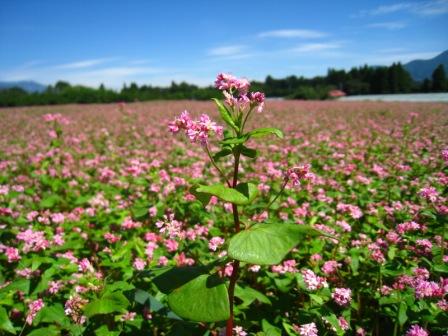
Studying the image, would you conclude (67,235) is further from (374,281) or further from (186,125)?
(374,281)

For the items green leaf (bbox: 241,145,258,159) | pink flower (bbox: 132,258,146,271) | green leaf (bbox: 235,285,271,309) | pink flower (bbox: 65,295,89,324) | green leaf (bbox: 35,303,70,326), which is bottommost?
green leaf (bbox: 35,303,70,326)

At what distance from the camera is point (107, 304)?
187 centimetres

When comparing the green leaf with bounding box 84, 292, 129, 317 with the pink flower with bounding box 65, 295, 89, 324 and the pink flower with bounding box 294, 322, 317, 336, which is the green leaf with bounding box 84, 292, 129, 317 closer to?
the pink flower with bounding box 65, 295, 89, 324

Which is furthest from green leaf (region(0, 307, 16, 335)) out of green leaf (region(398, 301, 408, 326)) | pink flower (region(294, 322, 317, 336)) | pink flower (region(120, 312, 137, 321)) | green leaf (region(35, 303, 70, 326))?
green leaf (region(398, 301, 408, 326))

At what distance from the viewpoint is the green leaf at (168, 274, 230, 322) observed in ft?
4.24

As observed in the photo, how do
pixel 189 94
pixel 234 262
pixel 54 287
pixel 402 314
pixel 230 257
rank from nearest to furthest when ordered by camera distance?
1. pixel 230 257
2. pixel 234 262
3. pixel 402 314
4. pixel 54 287
5. pixel 189 94

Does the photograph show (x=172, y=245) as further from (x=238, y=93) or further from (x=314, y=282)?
(x=238, y=93)

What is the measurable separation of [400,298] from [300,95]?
5027cm

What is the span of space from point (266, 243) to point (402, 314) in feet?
4.05

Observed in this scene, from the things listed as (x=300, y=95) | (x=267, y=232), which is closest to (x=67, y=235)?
(x=267, y=232)

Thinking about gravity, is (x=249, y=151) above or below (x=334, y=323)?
above

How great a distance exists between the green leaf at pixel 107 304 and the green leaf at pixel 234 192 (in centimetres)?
95

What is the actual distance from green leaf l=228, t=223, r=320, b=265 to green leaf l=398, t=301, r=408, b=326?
1.07m

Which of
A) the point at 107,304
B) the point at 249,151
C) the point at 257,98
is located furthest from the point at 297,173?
the point at 107,304
